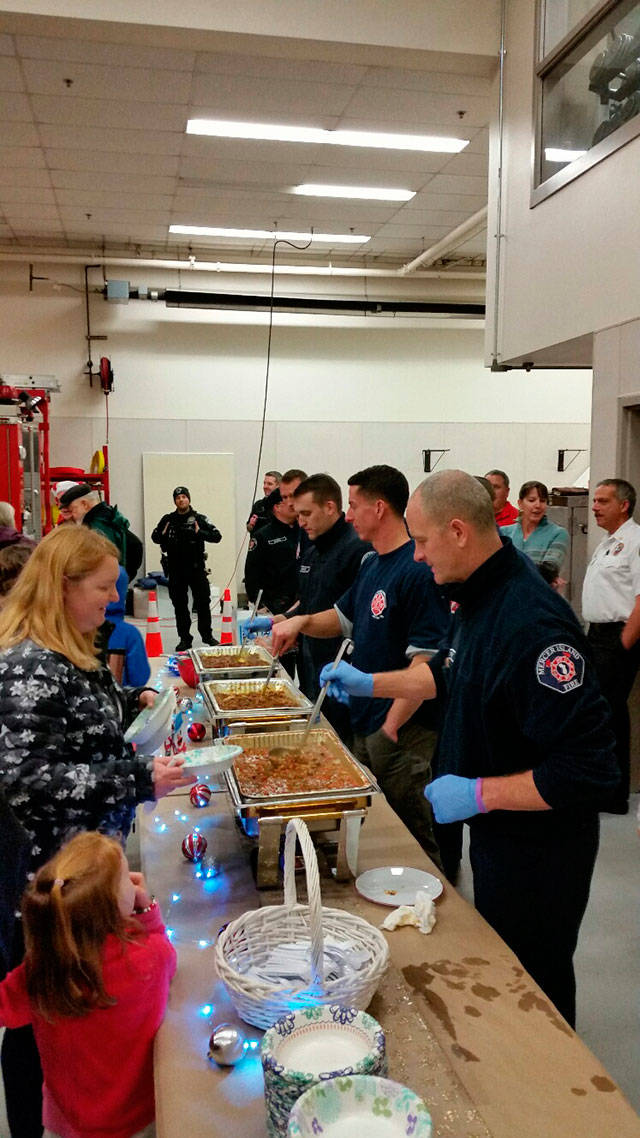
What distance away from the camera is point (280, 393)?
10.6 metres

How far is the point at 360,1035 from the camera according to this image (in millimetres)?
1231

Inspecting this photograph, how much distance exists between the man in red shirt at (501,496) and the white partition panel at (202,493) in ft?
13.6

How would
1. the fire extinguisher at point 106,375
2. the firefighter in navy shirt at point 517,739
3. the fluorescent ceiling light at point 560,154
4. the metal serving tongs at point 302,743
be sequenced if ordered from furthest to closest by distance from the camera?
the fire extinguisher at point 106,375, the fluorescent ceiling light at point 560,154, the metal serving tongs at point 302,743, the firefighter in navy shirt at point 517,739

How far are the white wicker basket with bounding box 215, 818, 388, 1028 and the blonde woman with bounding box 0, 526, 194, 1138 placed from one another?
38cm

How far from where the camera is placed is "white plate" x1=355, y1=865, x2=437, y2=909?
5.92 feet

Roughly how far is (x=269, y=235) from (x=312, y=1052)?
9008 millimetres

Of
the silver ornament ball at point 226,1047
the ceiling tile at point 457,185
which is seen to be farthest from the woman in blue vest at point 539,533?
the silver ornament ball at point 226,1047

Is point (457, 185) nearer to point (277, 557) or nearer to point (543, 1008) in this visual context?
point (277, 557)

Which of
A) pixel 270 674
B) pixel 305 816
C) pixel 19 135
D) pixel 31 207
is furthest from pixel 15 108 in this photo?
pixel 305 816

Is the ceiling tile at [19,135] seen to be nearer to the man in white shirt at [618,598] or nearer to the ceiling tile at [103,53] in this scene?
the ceiling tile at [103,53]

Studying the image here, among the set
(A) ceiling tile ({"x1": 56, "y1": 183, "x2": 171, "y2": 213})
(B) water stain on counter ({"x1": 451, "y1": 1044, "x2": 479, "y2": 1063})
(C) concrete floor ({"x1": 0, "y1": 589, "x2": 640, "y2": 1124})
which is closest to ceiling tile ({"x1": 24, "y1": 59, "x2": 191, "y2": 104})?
(A) ceiling tile ({"x1": 56, "y1": 183, "x2": 171, "y2": 213})

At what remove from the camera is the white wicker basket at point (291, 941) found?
4.45 ft

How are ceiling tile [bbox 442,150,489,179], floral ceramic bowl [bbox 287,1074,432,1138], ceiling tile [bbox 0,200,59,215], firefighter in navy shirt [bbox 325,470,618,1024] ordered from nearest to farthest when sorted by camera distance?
floral ceramic bowl [bbox 287,1074,432,1138]
firefighter in navy shirt [bbox 325,470,618,1024]
ceiling tile [bbox 442,150,489,179]
ceiling tile [bbox 0,200,59,215]

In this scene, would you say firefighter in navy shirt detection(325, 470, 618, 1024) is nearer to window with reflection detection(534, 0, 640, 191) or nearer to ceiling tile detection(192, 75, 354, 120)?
window with reflection detection(534, 0, 640, 191)
